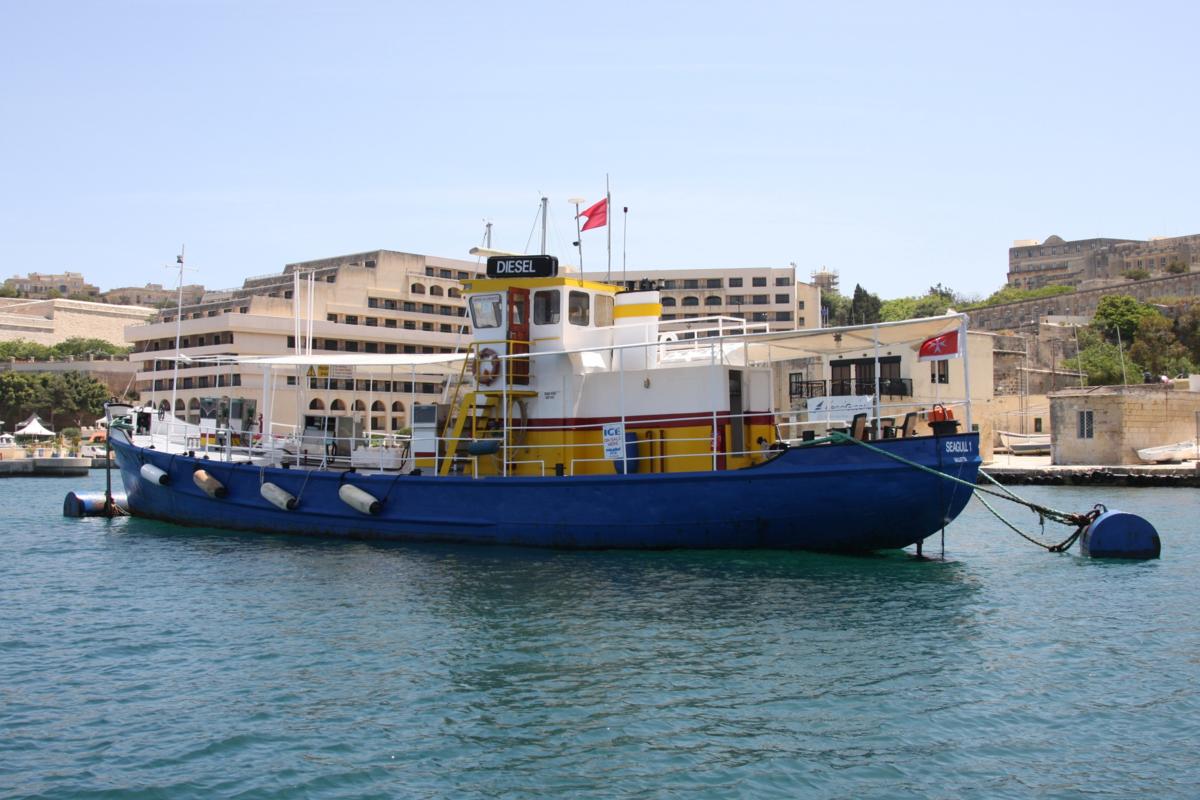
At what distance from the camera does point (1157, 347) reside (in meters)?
72.3

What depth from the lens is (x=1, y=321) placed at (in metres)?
126

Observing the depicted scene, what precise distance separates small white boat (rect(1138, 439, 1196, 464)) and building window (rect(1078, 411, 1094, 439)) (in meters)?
2.04

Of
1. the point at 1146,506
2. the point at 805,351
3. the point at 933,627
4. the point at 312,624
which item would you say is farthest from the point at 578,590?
the point at 1146,506

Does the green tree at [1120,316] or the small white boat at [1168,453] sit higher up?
the green tree at [1120,316]

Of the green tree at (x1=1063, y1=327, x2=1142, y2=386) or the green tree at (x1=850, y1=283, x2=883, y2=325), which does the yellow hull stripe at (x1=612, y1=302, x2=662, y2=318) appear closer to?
the green tree at (x1=1063, y1=327, x2=1142, y2=386)

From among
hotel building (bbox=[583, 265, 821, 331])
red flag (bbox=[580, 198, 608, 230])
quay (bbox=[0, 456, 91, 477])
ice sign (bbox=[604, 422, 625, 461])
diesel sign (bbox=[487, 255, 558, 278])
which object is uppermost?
hotel building (bbox=[583, 265, 821, 331])

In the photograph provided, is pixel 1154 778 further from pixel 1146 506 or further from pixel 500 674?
pixel 1146 506

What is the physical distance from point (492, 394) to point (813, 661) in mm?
9814

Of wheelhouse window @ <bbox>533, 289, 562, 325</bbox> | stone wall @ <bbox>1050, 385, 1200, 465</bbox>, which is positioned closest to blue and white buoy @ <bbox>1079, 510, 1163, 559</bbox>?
wheelhouse window @ <bbox>533, 289, 562, 325</bbox>

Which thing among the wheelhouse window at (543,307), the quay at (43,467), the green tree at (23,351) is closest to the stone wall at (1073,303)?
the quay at (43,467)

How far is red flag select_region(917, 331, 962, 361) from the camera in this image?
1550cm

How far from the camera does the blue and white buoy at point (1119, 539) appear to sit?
18391 mm

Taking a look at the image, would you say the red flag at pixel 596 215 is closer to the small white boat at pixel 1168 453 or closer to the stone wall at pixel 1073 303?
the small white boat at pixel 1168 453

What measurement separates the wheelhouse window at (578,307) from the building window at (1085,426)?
31.9m
